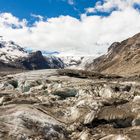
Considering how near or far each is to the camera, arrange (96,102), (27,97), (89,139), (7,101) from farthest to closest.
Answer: (27,97), (7,101), (96,102), (89,139)

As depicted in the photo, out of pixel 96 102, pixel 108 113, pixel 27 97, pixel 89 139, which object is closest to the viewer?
pixel 89 139

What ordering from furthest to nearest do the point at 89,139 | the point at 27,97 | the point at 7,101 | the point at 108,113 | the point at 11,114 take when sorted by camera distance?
the point at 27,97 < the point at 7,101 < the point at 108,113 < the point at 11,114 < the point at 89,139

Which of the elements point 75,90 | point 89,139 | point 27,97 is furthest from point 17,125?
point 75,90

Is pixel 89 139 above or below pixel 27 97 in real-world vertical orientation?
below

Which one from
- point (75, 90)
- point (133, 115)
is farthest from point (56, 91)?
point (133, 115)

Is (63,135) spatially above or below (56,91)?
below

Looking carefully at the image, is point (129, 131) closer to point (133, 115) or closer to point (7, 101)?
point (133, 115)

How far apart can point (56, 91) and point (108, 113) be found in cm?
2344

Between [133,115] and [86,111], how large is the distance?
7461 mm

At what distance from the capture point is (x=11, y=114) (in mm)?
55125

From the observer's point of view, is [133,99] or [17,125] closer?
[17,125]

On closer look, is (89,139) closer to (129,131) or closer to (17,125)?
(129,131)

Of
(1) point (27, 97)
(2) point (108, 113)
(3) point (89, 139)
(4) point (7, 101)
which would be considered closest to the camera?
(3) point (89, 139)

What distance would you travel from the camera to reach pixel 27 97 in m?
77.0
